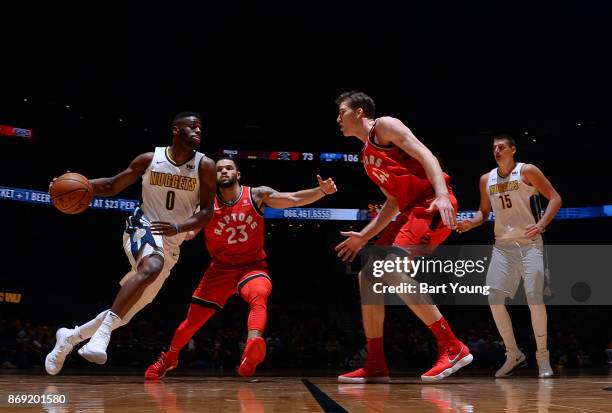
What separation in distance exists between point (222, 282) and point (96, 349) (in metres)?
1.41

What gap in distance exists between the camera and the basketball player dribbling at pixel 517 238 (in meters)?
5.39

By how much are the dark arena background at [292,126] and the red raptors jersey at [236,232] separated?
7420mm

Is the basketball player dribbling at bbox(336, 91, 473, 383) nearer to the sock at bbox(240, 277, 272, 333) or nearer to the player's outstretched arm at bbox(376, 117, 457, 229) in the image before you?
the player's outstretched arm at bbox(376, 117, 457, 229)

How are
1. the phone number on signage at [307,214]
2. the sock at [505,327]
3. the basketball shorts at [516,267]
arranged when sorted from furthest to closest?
the phone number on signage at [307,214] < the basketball shorts at [516,267] < the sock at [505,327]

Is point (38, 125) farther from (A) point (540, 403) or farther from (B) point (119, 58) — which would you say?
(A) point (540, 403)

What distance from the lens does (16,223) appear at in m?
18.2

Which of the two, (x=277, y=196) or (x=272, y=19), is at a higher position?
(x=272, y=19)

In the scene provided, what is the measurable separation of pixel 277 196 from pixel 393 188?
114 cm

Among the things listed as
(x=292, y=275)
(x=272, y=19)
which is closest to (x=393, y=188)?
(x=272, y=19)

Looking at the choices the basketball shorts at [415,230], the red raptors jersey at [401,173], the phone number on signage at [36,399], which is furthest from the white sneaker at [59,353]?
the red raptors jersey at [401,173]

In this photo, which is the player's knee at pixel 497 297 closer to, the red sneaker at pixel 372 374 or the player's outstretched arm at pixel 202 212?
the red sneaker at pixel 372 374

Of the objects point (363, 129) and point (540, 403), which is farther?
point (363, 129)

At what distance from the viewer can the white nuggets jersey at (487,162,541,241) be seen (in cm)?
554

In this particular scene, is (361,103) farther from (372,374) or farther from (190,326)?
(190,326)
